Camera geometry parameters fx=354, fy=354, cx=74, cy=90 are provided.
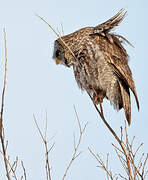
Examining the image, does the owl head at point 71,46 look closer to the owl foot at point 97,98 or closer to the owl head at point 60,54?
the owl head at point 60,54

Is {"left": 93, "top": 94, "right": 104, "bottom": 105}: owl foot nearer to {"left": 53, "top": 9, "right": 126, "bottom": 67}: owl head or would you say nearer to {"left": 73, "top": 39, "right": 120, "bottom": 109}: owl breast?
{"left": 73, "top": 39, "right": 120, "bottom": 109}: owl breast

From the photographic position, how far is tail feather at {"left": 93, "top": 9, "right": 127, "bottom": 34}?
4.88m

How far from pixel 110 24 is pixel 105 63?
0.55m

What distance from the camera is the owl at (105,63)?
4.95 metres

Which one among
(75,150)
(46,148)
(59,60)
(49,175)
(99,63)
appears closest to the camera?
(49,175)

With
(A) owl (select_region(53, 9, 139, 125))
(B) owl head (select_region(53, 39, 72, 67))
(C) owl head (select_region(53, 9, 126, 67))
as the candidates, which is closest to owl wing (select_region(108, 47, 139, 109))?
(A) owl (select_region(53, 9, 139, 125))

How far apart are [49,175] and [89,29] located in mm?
2999

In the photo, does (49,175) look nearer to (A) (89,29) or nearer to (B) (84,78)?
(B) (84,78)

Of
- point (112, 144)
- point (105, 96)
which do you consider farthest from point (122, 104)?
point (112, 144)

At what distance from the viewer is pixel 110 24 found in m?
4.95

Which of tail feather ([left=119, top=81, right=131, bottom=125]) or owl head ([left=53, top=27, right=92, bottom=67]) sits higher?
owl head ([left=53, top=27, right=92, bottom=67])

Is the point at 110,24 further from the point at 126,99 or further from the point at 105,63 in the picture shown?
the point at 126,99

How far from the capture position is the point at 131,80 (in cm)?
509

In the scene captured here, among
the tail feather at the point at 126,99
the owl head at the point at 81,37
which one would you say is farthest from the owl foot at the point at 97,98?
the owl head at the point at 81,37
